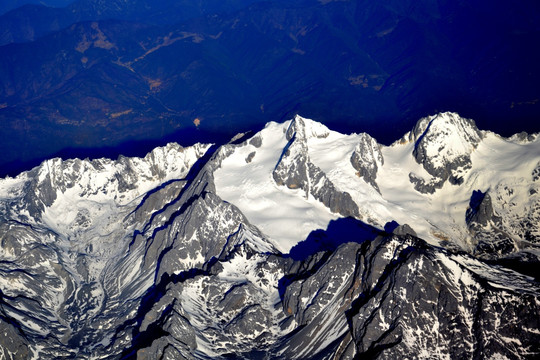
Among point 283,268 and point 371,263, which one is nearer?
point 371,263

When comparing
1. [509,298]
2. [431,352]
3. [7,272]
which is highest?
[7,272]

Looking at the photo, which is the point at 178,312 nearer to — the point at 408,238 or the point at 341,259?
the point at 341,259

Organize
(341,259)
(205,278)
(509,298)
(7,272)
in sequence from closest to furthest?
(509,298) < (341,259) < (205,278) < (7,272)

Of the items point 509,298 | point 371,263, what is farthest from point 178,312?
point 509,298

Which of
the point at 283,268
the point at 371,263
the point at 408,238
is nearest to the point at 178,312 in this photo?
the point at 283,268

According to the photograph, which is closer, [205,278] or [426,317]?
[426,317]

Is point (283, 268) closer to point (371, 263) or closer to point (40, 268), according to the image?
point (371, 263)

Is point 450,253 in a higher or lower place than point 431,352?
higher

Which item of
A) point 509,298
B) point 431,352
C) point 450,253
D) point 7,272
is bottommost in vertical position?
point 431,352

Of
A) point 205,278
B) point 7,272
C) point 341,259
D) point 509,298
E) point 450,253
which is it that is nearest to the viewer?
point 509,298
